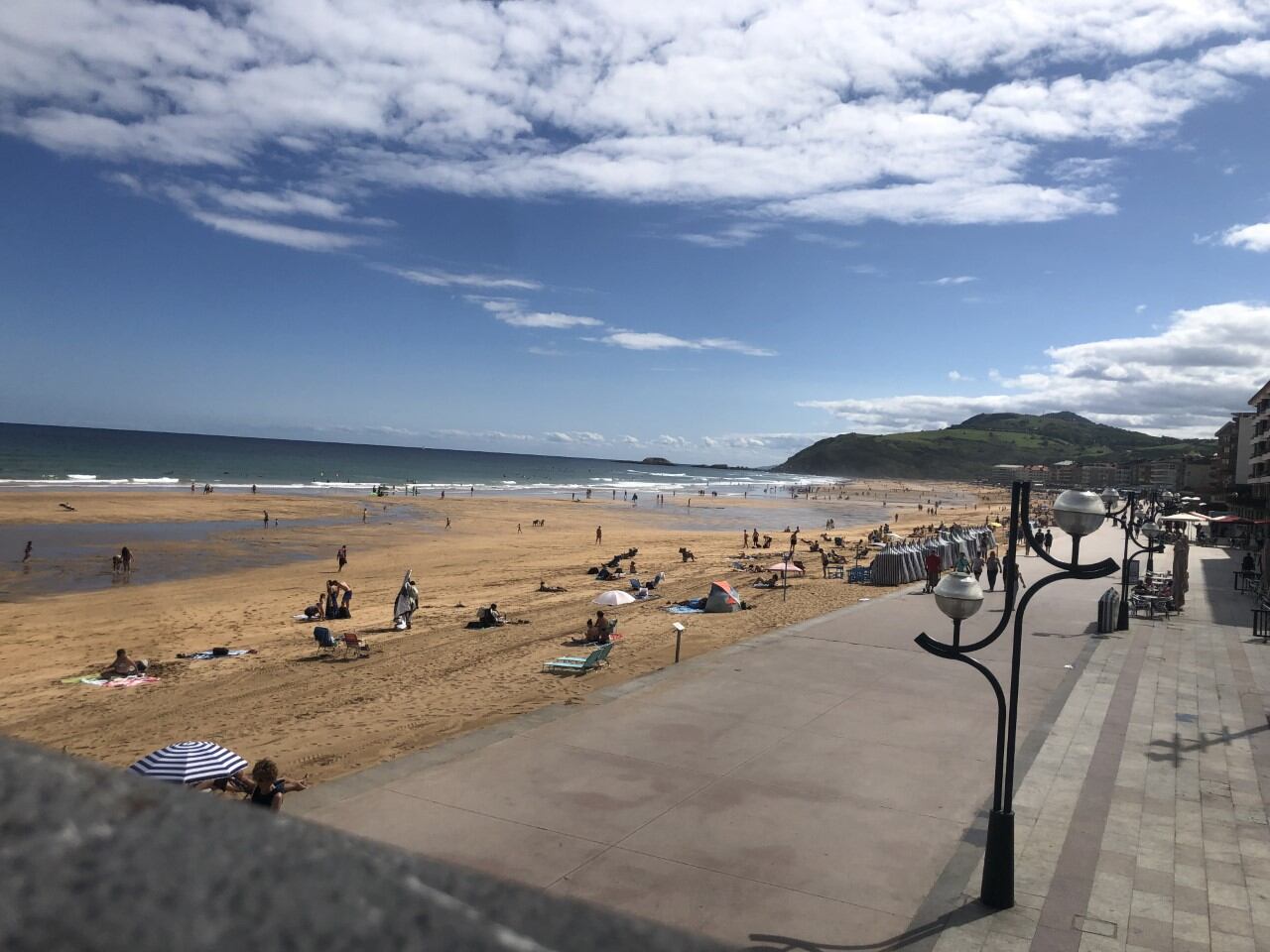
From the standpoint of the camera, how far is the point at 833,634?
17734 millimetres

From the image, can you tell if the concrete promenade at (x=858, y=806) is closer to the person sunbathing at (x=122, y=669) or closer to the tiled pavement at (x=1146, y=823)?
the tiled pavement at (x=1146, y=823)

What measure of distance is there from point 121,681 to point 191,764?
24.3ft

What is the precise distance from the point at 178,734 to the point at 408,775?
5.34 metres

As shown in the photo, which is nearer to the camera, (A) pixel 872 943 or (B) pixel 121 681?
(A) pixel 872 943

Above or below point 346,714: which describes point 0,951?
above

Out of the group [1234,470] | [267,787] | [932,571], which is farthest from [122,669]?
[1234,470]

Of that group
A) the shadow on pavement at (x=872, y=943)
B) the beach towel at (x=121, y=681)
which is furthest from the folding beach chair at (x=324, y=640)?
the shadow on pavement at (x=872, y=943)

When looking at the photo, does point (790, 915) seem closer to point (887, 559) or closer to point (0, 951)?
point (0, 951)

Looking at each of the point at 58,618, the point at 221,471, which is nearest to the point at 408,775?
the point at 58,618

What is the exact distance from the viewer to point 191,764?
9367 millimetres

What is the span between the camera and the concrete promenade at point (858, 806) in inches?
270

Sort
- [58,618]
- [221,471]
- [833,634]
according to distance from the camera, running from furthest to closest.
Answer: [221,471] → [58,618] → [833,634]

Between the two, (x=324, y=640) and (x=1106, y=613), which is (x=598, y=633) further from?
(x=1106, y=613)

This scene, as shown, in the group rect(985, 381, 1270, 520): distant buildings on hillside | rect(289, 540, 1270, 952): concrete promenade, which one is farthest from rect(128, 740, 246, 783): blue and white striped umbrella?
rect(985, 381, 1270, 520): distant buildings on hillside
